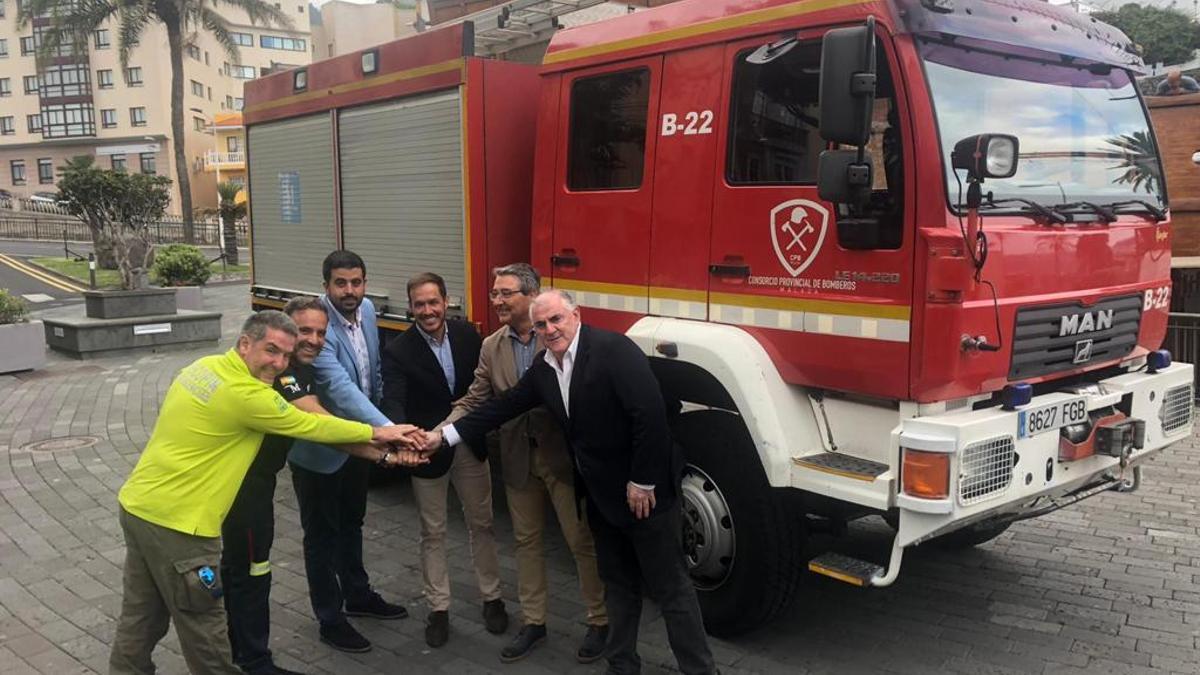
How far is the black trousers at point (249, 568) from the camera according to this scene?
349 cm

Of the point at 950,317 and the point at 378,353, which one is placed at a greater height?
the point at 950,317

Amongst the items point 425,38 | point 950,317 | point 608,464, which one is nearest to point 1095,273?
point 950,317

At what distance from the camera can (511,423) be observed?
3.94 m

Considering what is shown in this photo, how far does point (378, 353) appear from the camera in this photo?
175 inches

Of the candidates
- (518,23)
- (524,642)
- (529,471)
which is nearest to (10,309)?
(518,23)

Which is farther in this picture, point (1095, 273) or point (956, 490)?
point (1095, 273)

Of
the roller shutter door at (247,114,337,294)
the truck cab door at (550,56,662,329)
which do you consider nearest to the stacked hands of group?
the truck cab door at (550,56,662,329)

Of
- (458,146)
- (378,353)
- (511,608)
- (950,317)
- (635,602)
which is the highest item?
(458,146)

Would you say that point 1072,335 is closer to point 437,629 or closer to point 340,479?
point 437,629

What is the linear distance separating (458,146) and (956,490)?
10.8 feet

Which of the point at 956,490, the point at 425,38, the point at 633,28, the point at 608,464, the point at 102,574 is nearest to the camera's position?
the point at 956,490

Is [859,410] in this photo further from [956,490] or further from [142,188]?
[142,188]

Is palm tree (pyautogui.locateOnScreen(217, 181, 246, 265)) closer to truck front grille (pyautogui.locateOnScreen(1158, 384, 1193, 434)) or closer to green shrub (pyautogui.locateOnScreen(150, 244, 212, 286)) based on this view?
green shrub (pyautogui.locateOnScreen(150, 244, 212, 286))

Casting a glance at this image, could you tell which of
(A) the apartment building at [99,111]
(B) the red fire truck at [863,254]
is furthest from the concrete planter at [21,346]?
(A) the apartment building at [99,111]
